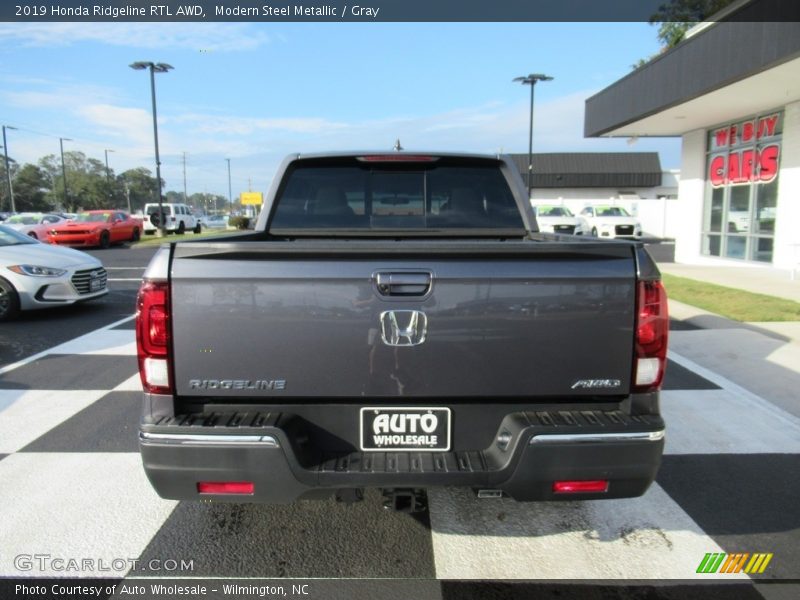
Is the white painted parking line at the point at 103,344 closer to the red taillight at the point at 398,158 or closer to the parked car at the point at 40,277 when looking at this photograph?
the parked car at the point at 40,277

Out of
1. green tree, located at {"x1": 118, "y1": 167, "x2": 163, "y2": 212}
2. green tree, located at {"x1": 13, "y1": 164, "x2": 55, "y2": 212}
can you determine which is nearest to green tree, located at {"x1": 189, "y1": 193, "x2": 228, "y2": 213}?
green tree, located at {"x1": 118, "y1": 167, "x2": 163, "y2": 212}

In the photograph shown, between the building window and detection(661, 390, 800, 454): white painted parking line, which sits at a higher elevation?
the building window

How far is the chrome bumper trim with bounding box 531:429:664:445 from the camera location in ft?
7.47

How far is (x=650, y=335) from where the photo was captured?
239 centimetres

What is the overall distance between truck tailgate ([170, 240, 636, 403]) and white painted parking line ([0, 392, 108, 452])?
9.04 ft

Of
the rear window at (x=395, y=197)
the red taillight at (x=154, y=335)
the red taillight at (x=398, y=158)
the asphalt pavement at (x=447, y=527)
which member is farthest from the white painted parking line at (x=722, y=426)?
the red taillight at (x=154, y=335)

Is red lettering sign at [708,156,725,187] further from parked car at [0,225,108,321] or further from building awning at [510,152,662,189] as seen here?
building awning at [510,152,662,189]

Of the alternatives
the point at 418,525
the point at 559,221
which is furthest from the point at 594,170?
the point at 418,525

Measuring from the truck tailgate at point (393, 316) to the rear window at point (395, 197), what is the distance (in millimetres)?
1590

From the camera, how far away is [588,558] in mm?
2771

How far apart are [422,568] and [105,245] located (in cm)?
2597

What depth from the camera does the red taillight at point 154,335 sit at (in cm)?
231

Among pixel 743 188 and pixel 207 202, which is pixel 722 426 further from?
pixel 207 202

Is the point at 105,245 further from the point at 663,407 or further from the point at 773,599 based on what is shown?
the point at 773,599
